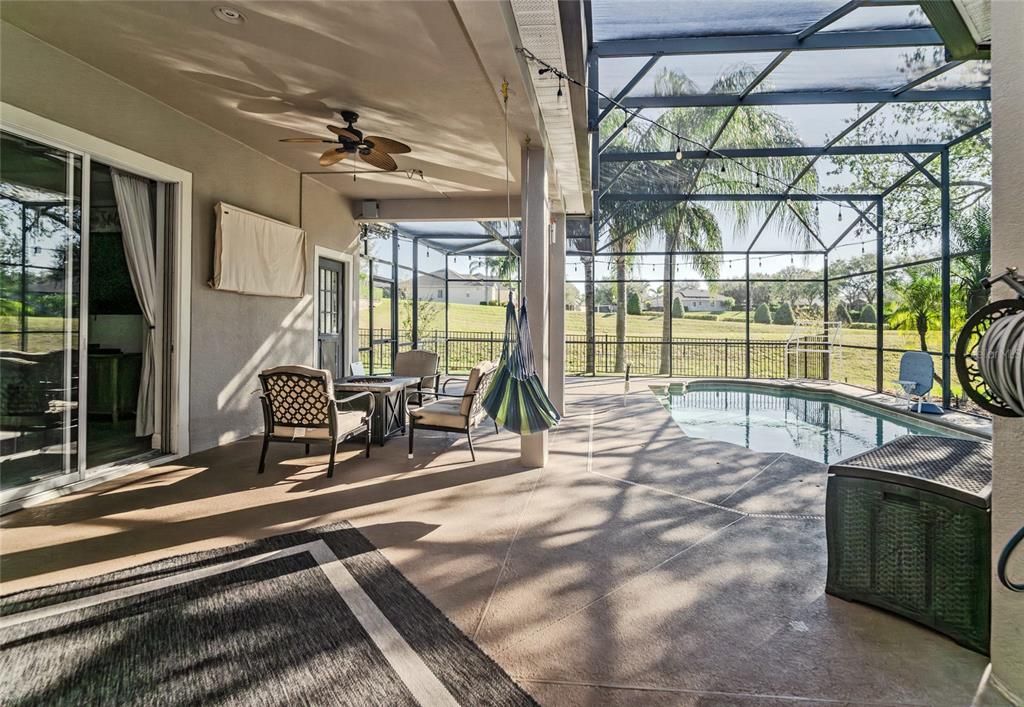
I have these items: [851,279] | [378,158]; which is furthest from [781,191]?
[378,158]

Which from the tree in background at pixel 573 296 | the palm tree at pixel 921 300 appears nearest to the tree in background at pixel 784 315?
the palm tree at pixel 921 300

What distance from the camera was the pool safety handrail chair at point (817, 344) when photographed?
10.2m

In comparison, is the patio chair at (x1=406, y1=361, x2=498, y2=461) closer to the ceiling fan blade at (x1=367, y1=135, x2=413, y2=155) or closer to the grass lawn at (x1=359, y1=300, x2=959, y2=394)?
the ceiling fan blade at (x1=367, y1=135, x2=413, y2=155)

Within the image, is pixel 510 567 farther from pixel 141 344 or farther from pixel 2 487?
pixel 141 344

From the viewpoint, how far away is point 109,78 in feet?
12.4

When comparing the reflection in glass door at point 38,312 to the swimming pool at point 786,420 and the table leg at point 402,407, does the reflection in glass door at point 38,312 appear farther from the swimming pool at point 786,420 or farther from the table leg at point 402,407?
the swimming pool at point 786,420

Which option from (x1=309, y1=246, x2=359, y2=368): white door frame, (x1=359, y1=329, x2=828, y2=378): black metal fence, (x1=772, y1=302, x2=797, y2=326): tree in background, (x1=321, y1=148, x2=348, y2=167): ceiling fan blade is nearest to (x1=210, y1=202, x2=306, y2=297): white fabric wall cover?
(x1=309, y1=246, x2=359, y2=368): white door frame

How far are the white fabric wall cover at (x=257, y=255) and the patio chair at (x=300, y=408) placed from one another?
1509 millimetres

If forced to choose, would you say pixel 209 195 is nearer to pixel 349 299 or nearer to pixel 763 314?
pixel 349 299

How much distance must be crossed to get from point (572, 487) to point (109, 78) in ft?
14.4

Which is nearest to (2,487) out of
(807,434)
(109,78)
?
(109,78)

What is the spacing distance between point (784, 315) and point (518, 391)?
32.2 ft

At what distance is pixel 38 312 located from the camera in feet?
10.9

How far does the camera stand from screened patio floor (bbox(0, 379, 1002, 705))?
1.71 m
